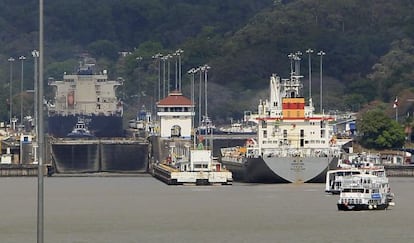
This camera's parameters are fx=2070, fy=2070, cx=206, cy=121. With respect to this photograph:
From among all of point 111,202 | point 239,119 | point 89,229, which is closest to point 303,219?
point 89,229

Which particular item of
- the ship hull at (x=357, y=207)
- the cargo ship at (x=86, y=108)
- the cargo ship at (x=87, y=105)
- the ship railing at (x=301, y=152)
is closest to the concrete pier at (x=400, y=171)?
the ship railing at (x=301, y=152)

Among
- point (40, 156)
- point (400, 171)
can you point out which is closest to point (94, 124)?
point (400, 171)

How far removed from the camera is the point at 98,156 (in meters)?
133

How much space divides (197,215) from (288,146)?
30.5 m

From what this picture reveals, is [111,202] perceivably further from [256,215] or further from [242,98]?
[242,98]

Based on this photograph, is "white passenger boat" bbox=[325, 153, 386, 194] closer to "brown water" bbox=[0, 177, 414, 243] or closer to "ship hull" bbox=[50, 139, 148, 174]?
"brown water" bbox=[0, 177, 414, 243]

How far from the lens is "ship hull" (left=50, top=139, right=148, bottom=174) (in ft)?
429

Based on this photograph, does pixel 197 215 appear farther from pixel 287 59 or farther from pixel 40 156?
pixel 287 59

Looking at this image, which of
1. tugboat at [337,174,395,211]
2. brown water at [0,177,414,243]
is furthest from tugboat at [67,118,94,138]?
tugboat at [337,174,395,211]

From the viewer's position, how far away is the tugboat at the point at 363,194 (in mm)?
84500

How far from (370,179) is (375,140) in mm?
55147

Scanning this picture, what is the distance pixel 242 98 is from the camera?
17462 centimetres

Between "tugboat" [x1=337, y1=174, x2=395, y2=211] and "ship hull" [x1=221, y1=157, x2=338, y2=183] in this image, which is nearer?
"tugboat" [x1=337, y1=174, x2=395, y2=211]

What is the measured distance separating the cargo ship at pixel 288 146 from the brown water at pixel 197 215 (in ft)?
3.67
